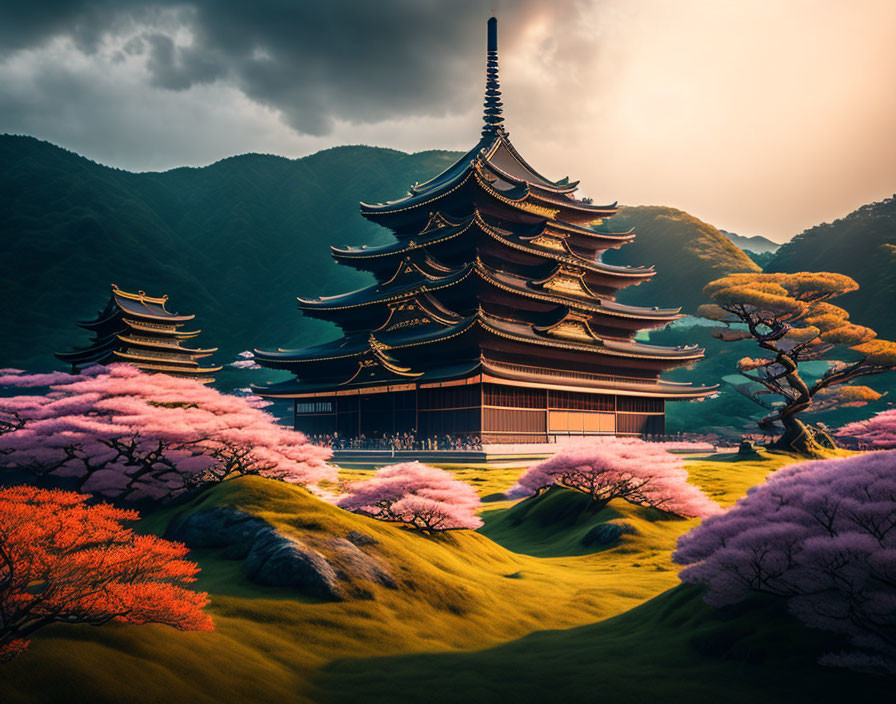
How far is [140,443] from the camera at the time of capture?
18.9 meters

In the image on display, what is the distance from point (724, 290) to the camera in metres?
40.3

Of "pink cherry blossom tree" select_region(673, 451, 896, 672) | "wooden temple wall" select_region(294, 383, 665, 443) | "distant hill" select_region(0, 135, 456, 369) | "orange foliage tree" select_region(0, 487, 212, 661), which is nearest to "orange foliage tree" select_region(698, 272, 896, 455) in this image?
"wooden temple wall" select_region(294, 383, 665, 443)

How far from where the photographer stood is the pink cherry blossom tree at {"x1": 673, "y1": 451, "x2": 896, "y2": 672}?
8.12 metres

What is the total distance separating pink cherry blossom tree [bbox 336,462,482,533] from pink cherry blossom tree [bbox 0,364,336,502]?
341 cm

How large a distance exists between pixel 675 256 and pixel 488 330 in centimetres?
10374

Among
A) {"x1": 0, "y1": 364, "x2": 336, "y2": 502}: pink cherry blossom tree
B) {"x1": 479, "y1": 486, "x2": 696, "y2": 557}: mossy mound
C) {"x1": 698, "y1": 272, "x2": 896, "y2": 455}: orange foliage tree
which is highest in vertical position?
{"x1": 698, "y1": 272, "x2": 896, "y2": 455}: orange foliage tree

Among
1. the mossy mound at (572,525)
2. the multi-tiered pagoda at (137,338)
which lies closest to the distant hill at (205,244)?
the multi-tiered pagoda at (137,338)

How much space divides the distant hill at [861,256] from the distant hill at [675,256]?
9037 mm

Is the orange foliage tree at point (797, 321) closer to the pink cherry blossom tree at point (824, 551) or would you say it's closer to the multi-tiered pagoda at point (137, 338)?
the pink cherry blossom tree at point (824, 551)

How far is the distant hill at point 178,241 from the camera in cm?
11988

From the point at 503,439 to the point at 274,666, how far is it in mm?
35472

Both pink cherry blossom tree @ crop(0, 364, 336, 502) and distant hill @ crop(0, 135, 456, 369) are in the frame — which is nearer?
pink cherry blossom tree @ crop(0, 364, 336, 502)

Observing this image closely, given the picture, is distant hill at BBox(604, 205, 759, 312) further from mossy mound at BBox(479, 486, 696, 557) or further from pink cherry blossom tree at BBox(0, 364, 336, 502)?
pink cherry blossom tree at BBox(0, 364, 336, 502)

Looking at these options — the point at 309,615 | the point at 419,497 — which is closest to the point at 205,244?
the point at 419,497
